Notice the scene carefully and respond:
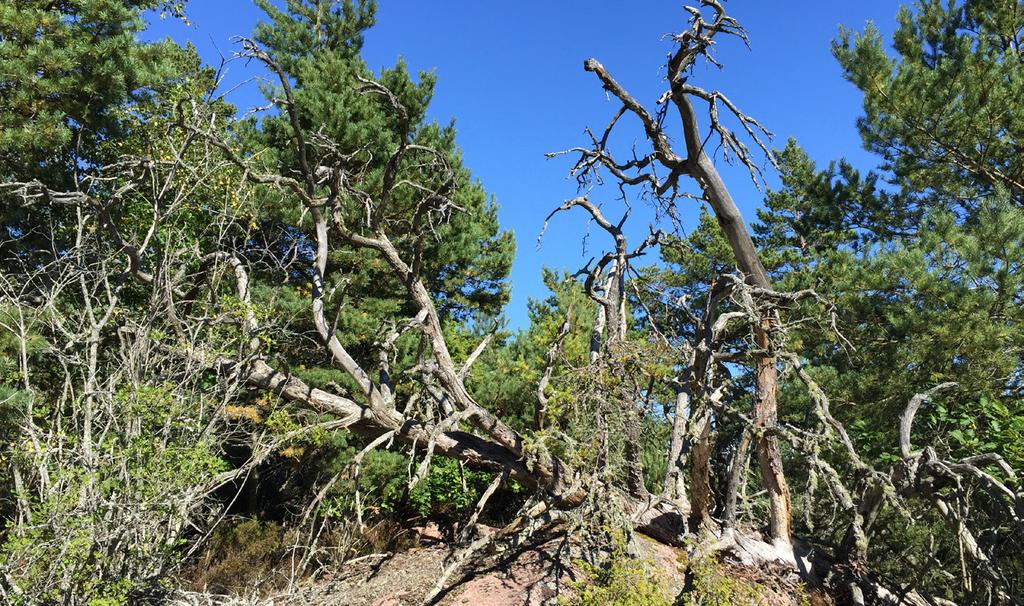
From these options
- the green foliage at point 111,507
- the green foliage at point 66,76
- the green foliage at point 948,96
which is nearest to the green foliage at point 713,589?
the green foliage at point 111,507

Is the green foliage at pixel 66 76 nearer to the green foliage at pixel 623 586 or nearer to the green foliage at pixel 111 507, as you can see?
the green foliage at pixel 111 507

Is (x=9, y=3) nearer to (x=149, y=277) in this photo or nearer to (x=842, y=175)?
(x=149, y=277)

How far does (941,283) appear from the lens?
6.01m

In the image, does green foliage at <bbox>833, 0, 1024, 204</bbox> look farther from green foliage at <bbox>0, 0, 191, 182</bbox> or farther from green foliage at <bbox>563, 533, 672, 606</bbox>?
green foliage at <bbox>0, 0, 191, 182</bbox>

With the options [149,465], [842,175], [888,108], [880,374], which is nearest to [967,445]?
[880,374]

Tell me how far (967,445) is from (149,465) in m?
6.42

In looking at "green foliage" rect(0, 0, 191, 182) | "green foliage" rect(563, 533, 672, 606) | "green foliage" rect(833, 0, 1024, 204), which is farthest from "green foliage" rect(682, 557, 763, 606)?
"green foliage" rect(0, 0, 191, 182)

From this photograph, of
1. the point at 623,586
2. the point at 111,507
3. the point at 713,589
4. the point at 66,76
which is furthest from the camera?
the point at 66,76

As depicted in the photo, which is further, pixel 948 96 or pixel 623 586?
pixel 948 96

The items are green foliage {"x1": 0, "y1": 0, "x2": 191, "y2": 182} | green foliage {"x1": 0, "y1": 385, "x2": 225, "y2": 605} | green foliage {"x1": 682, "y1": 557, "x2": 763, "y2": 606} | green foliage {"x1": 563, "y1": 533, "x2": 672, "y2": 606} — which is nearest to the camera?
green foliage {"x1": 0, "y1": 385, "x2": 225, "y2": 605}

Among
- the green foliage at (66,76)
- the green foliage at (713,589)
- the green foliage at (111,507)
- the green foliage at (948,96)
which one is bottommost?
the green foliage at (111,507)

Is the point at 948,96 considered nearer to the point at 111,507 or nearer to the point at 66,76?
the point at 111,507

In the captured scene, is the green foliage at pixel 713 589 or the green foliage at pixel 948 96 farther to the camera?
the green foliage at pixel 948 96

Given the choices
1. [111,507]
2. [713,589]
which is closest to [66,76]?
[111,507]
